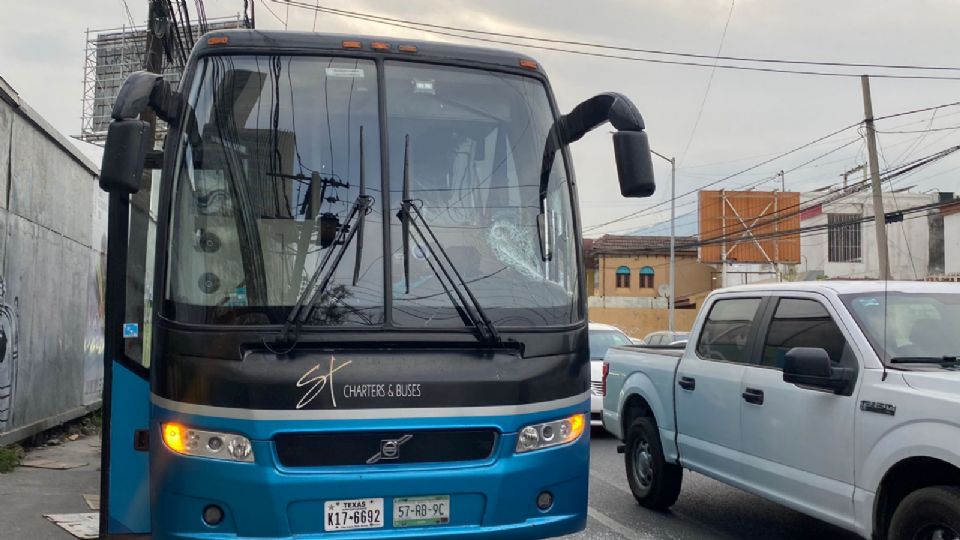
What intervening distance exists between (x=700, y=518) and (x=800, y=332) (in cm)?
222

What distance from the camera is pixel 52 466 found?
960cm

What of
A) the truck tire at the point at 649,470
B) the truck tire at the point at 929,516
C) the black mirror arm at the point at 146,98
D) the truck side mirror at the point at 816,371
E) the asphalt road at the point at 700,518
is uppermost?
the black mirror arm at the point at 146,98

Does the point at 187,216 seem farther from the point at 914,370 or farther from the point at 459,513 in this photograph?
the point at 914,370

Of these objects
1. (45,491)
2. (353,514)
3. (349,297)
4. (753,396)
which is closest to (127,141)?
(349,297)

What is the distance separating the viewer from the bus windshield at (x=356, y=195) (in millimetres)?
4707

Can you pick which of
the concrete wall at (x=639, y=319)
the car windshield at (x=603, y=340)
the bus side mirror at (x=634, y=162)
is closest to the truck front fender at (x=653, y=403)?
the bus side mirror at (x=634, y=162)

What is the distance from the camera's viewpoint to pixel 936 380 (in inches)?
202

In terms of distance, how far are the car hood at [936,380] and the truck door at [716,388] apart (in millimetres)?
1716

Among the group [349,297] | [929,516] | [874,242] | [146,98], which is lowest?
[929,516]

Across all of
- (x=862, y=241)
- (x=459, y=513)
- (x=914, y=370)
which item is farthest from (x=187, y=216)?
(x=862, y=241)

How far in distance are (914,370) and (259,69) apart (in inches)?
157

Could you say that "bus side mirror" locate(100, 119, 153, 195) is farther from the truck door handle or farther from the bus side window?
the truck door handle

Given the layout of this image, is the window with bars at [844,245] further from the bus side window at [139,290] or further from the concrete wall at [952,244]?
the bus side window at [139,290]

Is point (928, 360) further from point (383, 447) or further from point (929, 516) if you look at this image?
point (383, 447)
